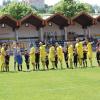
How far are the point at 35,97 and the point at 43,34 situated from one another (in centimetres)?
4367

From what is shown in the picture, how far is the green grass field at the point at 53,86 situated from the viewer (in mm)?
15578

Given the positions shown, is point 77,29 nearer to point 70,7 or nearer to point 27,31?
point 27,31

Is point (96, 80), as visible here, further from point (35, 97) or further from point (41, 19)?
point (41, 19)

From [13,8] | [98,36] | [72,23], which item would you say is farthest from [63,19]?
[13,8]

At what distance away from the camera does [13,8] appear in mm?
86062

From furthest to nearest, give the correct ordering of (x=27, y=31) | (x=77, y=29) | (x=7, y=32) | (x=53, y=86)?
(x=77, y=29) → (x=27, y=31) → (x=7, y=32) → (x=53, y=86)

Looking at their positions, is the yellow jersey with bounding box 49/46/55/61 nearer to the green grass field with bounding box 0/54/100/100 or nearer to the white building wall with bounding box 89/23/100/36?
the green grass field with bounding box 0/54/100/100

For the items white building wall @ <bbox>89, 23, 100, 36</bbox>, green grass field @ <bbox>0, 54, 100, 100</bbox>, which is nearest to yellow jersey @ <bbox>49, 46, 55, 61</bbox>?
green grass field @ <bbox>0, 54, 100, 100</bbox>

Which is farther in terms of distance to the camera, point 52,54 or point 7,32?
point 7,32

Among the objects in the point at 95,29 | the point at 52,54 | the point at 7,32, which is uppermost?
the point at 95,29

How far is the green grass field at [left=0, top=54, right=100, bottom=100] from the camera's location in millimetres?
15578

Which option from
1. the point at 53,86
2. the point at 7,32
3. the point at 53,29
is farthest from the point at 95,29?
the point at 53,86

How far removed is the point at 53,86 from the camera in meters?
18.4

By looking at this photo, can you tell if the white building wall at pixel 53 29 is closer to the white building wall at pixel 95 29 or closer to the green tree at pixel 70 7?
the white building wall at pixel 95 29
